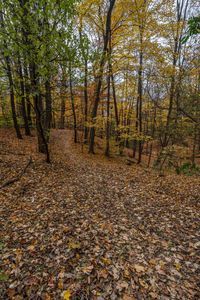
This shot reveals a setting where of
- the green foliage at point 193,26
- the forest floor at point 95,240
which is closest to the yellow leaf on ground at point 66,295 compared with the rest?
the forest floor at point 95,240

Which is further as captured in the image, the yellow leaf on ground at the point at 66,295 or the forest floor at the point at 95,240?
the forest floor at the point at 95,240

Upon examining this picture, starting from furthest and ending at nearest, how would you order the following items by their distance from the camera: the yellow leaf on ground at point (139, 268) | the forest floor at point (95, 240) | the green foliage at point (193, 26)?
the green foliage at point (193, 26) < the yellow leaf on ground at point (139, 268) < the forest floor at point (95, 240)

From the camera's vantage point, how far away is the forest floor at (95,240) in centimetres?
248

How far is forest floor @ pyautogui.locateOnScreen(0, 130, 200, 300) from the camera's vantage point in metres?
2.48

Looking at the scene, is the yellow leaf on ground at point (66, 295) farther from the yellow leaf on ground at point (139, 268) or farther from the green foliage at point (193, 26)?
the green foliage at point (193, 26)

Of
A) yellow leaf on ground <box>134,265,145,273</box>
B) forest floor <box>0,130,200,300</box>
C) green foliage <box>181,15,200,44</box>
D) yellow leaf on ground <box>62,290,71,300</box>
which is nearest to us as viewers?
yellow leaf on ground <box>62,290,71,300</box>

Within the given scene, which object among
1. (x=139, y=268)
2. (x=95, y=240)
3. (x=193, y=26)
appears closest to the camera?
(x=139, y=268)

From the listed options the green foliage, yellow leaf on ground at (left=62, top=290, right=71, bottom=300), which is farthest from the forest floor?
the green foliage

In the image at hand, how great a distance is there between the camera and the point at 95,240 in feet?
11.6

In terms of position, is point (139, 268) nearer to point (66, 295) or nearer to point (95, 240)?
point (95, 240)

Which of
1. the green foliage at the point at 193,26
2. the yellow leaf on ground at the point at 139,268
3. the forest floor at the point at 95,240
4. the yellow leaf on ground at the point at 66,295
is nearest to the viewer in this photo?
the yellow leaf on ground at the point at 66,295

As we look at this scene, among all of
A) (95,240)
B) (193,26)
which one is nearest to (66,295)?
(95,240)

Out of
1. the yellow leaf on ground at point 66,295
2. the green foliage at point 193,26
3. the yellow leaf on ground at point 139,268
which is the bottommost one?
the yellow leaf on ground at point 139,268

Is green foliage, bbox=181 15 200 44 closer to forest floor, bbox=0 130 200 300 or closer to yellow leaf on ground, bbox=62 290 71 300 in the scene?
forest floor, bbox=0 130 200 300
